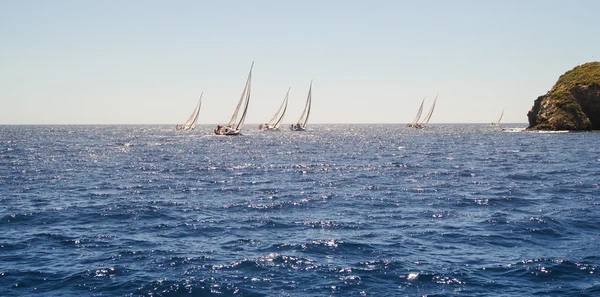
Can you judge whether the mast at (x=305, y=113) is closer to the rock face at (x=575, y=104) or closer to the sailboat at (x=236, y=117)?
the sailboat at (x=236, y=117)

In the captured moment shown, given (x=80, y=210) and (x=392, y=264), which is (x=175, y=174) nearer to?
(x=80, y=210)

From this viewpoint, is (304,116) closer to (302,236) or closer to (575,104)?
(575,104)

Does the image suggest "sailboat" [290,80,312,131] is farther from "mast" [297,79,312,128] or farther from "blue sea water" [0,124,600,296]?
"blue sea water" [0,124,600,296]

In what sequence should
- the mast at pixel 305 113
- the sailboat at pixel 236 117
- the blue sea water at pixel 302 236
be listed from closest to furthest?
1. the blue sea water at pixel 302 236
2. the sailboat at pixel 236 117
3. the mast at pixel 305 113

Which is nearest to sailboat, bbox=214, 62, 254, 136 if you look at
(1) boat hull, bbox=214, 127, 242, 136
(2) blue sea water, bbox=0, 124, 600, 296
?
(1) boat hull, bbox=214, 127, 242, 136

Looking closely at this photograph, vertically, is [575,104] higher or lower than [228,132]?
higher

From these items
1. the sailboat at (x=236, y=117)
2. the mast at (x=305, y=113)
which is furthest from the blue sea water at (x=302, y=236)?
the mast at (x=305, y=113)

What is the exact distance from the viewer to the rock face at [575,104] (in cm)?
11794

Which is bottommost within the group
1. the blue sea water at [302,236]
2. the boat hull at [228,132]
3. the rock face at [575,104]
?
the blue sea water at [302,236]

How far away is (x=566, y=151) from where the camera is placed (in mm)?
66188

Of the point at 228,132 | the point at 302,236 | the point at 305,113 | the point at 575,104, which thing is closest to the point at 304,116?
the point at 305,113

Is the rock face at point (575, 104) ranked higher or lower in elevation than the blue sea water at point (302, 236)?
higher

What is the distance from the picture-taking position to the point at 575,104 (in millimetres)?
119625

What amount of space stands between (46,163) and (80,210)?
112 feet
